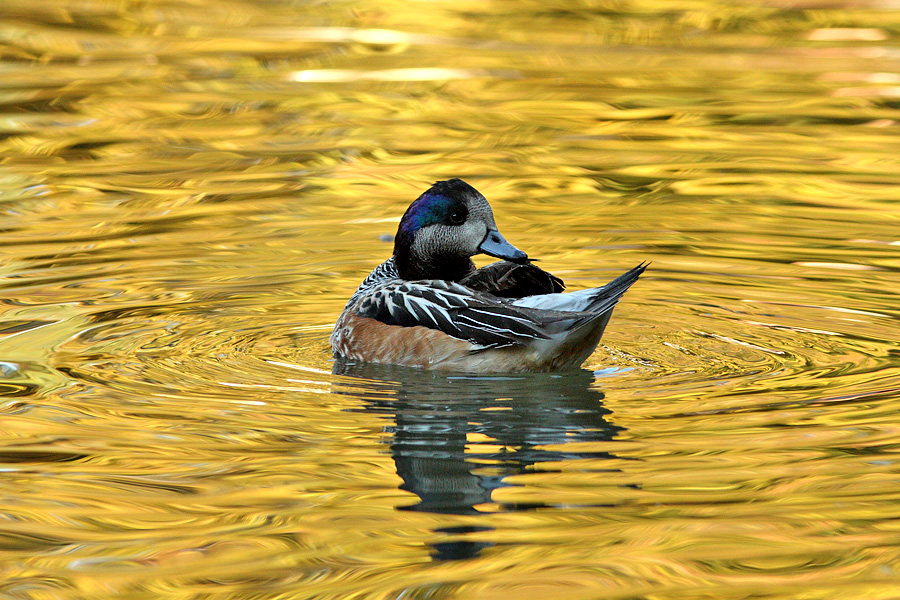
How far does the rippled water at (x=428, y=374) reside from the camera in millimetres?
5148

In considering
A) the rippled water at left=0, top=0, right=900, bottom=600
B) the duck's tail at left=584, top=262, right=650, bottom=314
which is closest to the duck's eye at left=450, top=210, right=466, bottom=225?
the rippled water at left=0, top=0, right=900, bottom=600

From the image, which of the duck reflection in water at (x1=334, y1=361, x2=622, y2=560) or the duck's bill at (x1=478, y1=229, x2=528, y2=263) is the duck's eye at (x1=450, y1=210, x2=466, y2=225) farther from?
the duck reflection in water at (x1=334, y1=361, x2=622, y2=560)

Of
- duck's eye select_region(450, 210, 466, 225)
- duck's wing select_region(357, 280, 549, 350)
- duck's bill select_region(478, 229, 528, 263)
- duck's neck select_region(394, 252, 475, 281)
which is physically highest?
duck's eye select_region(450, 210, 466, 225)

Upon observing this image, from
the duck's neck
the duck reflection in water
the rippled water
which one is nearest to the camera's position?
the rippled water

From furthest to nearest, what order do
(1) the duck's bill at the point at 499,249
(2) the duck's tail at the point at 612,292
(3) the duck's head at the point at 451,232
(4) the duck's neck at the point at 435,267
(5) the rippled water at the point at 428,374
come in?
(4) the duck's neck at the point at 435,267, (3) the duck's head at the point at 451,232, (1) the duck's bill at the point at 499,249, (2) the duck's tail at the point at 612,292, (5) the rippled water at the point at 428,374

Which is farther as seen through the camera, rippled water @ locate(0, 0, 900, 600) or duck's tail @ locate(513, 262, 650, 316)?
duck's tail @ locate(513, 262, 650, 316)

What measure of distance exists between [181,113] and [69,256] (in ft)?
17.7

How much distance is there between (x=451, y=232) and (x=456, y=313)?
685 millimetres

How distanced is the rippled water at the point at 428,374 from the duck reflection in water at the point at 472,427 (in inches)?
0.9

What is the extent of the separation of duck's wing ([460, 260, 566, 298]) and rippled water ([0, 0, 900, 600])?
0.60m

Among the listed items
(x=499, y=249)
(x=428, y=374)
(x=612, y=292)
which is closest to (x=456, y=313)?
(x=428, y=374)

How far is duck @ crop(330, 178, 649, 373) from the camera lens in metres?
7.07

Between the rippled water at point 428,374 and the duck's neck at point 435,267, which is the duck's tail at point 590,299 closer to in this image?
the rippled water at point 428,374

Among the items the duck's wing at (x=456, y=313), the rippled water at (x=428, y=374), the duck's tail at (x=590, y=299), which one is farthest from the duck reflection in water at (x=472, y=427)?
the duck's tail at (x=590, y=299)
